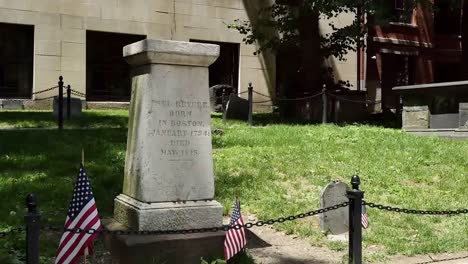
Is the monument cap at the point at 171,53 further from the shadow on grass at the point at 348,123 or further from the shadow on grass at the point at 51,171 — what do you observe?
the shadow on grass at the point at 348,123

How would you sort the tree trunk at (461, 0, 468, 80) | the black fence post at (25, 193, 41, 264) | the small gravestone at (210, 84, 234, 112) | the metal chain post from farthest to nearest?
the tree trunk at (461, 0, 468, 80) < the small gravestone at (210, 84, 234, 112) < the metal chain post < the black fence post at (25, 193, 41, 264)

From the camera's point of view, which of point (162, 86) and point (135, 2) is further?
point (135, 2)

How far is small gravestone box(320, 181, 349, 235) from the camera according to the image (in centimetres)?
681

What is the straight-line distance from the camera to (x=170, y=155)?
17.6 ft

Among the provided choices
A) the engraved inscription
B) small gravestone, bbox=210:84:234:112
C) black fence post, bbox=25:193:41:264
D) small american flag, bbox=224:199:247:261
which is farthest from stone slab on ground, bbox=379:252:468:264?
small gravestone, bbox=210:84:234:112

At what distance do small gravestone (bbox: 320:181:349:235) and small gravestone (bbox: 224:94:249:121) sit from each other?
9913 millimetres

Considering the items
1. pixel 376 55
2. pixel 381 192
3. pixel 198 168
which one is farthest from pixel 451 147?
pixel 376 55

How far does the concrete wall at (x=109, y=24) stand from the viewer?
20.9 meters

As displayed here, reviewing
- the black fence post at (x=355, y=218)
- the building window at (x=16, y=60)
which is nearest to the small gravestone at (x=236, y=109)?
the building window at (x=16, y=60)

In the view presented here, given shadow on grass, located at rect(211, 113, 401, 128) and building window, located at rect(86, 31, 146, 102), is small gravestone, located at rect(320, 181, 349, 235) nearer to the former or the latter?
shadow on grass, located at rect(211, 113, 401, 128)

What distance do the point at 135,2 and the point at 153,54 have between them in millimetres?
18102

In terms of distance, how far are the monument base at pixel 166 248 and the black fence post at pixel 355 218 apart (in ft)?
3.97

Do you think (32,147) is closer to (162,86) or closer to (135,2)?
(162,86)

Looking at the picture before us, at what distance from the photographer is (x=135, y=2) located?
2248 cm
